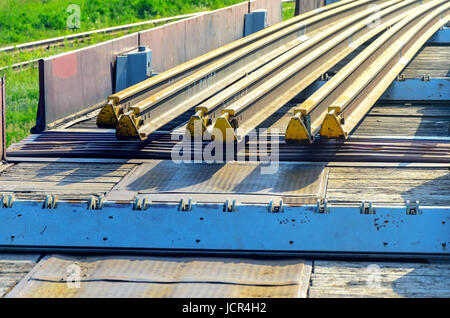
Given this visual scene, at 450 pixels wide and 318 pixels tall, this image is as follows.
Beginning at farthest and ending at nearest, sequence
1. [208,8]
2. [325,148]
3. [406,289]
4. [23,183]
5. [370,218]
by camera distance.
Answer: [208,8]
[325,148]
[23,183]
[370,218]
[406,289]

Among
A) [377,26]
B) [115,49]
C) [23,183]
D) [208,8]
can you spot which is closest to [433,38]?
[377,26]

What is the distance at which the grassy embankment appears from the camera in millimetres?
14912

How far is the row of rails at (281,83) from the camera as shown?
815 centimetres

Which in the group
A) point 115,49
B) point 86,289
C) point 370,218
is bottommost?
point 86,289

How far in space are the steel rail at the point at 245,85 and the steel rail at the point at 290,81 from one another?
0.33 feet

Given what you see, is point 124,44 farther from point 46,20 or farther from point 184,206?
point 46,20

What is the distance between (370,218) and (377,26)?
9.94 metres

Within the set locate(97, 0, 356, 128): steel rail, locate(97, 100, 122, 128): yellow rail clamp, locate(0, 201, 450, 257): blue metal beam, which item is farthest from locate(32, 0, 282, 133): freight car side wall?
locate(0, 201, 450, 257): blue metal beam

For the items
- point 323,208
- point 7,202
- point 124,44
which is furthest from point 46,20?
point 323,208

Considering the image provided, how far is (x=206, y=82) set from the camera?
10.5 metres

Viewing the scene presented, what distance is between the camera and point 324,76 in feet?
36.1

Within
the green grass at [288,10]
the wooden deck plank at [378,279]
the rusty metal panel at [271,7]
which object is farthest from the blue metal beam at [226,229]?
the green grass at [288,10]

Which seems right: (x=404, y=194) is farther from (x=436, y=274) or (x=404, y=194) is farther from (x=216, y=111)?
(x=216, y=111)

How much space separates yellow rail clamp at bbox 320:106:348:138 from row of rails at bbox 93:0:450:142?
1 cm
